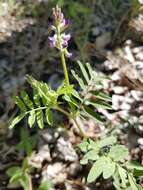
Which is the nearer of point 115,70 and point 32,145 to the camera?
point 32,145

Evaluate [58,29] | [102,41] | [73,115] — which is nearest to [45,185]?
[73,115]

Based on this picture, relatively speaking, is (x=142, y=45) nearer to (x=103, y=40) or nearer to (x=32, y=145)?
(x=103, y=40)

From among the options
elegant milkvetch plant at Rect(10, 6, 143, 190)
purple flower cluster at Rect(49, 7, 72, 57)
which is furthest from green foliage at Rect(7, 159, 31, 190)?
purple flower cluster at Rect(49, 7, 72, 57)

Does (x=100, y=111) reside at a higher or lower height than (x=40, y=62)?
lower

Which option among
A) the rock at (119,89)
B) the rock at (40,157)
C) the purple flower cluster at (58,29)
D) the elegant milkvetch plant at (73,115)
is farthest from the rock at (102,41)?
the purple flower cluster at (58,29)

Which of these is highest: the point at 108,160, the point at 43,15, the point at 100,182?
the point at 43,15

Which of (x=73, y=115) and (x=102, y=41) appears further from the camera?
(x=102, y=41)

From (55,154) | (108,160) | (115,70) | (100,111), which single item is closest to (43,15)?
(115,70)

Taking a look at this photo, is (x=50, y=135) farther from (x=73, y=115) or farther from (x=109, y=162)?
(x=109, y=162)
